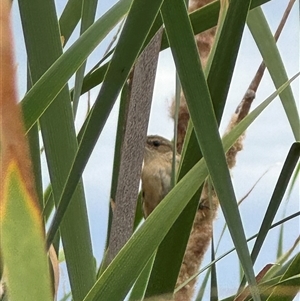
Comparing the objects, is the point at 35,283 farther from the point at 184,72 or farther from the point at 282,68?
the point at 282,68

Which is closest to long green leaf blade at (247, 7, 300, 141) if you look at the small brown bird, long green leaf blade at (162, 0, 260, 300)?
long green leaf blade at (162, 0, 260, 300)

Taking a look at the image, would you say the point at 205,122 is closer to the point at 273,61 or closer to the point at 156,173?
the point at 273,61

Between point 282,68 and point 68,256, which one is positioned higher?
point 282,68

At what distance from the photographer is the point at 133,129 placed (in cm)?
51

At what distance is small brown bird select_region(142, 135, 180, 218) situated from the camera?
1.61 m

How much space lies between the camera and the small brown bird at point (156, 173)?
1.61m

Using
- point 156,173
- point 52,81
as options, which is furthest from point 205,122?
point 156,173

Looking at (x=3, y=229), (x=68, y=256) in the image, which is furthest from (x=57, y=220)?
(x=3, y=229)

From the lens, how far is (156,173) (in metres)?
1.68

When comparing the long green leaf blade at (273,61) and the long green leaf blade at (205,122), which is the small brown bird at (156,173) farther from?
the long green leaf blade at (205,122)

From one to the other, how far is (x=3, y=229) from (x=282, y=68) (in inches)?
13.0

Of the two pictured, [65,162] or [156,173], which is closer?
[65,162]

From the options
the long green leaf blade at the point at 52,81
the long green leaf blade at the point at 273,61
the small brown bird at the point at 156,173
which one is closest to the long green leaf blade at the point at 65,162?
the long green leaf blade at the point at 52,81

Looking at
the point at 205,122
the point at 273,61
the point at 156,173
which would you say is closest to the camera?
the point at 205,122
